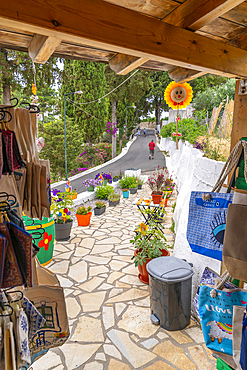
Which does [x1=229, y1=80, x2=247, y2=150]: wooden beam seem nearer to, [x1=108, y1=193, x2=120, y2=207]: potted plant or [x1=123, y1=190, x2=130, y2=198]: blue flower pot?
[x1=108, y1=193, x2=120, y2=207]: potted plant

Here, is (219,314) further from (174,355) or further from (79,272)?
(79,272)

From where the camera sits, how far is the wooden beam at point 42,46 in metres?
1.65

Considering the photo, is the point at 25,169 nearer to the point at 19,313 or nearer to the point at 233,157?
the point at 19,313

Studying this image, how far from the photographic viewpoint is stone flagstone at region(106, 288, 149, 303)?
3814mm

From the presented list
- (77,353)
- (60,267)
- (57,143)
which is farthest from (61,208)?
(57,143)

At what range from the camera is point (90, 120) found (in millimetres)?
20891

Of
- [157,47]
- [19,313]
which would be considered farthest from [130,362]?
[157,47]

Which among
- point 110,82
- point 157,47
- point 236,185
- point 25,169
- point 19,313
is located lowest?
point 19,313

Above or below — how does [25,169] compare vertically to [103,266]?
above

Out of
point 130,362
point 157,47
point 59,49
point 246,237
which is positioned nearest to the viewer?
point 246,237

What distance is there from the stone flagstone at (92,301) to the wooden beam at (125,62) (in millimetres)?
3231

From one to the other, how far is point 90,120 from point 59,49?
19.4 meters

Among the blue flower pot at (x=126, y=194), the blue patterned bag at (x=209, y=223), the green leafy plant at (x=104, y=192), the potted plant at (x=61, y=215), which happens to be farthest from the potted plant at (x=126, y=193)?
the blue patterned bag at (x=209, y=223)

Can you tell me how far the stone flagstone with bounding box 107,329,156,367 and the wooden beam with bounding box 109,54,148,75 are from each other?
3.09m
